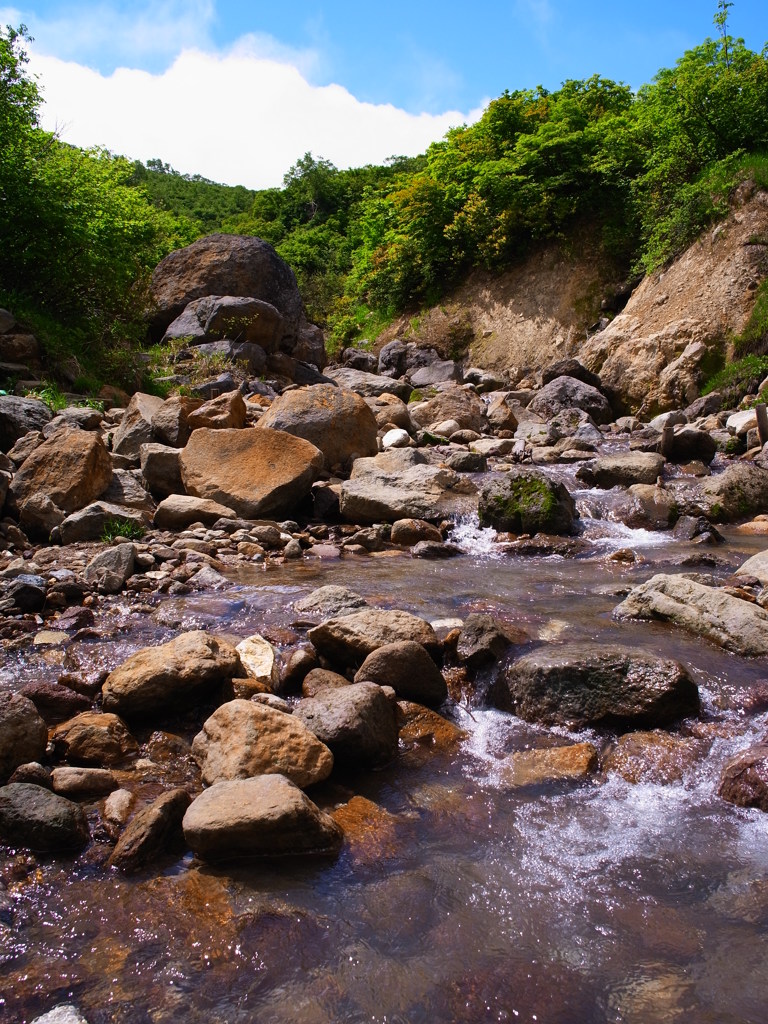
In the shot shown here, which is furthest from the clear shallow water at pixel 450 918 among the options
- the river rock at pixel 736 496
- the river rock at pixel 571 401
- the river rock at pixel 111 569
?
the river rock at pixel 571 401

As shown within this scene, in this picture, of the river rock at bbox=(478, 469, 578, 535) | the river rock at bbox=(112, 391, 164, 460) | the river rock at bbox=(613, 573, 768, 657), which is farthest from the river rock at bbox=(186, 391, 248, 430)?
the river rock at bbox=(613, 573, 768, 657)

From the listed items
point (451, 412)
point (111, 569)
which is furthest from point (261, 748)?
point (451, 412)

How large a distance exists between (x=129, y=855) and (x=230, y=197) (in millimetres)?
59338

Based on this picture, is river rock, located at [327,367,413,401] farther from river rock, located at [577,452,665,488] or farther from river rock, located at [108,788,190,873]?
river rock, located at [108,788,190,873]

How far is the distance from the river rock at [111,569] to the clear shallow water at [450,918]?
153 inches

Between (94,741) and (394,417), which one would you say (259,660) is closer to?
(94,741)

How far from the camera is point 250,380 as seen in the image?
16531 mm

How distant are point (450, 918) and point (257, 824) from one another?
91 centimetres

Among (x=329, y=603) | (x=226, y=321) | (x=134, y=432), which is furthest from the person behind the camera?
(x=226, y=321)

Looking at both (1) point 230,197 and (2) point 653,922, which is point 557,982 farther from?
(1) point 230,197

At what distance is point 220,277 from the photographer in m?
19.4

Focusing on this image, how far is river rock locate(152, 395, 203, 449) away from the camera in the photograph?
35.9ft

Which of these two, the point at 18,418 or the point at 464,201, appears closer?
the point at 18,418

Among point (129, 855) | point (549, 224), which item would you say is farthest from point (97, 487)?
point (549, 224)
